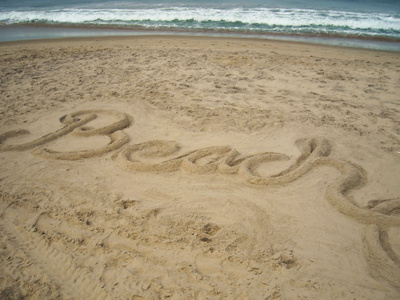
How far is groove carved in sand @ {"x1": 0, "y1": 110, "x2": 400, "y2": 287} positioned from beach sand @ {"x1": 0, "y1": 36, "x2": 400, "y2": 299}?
2 centimetres

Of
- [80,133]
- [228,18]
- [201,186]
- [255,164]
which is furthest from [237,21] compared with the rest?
[201,186]

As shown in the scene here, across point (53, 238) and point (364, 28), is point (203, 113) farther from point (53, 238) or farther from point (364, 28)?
point (364, 28)

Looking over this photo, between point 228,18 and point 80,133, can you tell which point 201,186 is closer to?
point 80,133

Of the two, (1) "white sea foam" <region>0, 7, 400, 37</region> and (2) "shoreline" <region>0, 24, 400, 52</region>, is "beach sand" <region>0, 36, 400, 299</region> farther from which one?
(1) "white sea foam" <region>0, 7, 400, 37</region>

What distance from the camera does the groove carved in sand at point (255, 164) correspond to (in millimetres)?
2609

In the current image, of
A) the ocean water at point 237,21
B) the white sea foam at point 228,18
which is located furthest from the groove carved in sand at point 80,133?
the white sea foam at point 228,18

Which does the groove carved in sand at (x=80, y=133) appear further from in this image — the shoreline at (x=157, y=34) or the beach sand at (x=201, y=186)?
the shoreline at (x=157, y=34)

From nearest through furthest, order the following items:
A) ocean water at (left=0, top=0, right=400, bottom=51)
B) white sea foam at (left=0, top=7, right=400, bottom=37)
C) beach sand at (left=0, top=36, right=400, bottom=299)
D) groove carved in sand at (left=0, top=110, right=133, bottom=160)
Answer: beach sand at (left=0, top=36, right=400, bottom=299)
groove carved in sand at (left=0, top=110, right=133, bottom=160)
ocean water at (left=0, top=0, right=400, bottom=51)
white sea foam at (left=0, top=7, right=400, bottom=37)

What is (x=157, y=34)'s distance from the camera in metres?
11.6

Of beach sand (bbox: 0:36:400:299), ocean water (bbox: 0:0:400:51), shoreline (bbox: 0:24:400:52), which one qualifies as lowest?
beach sand (bbox: 0:36:400:299)

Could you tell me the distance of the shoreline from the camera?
10.0 meters

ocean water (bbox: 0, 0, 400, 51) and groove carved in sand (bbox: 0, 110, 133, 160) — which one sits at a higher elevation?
ocean water (bbox: 0, 0, 400, 51)

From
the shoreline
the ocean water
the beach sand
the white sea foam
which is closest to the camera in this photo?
the beach sand

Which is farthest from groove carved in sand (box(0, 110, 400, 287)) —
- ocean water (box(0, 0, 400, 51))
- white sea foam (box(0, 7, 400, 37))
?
white sea foam (box(0, 7, 400, 37))
